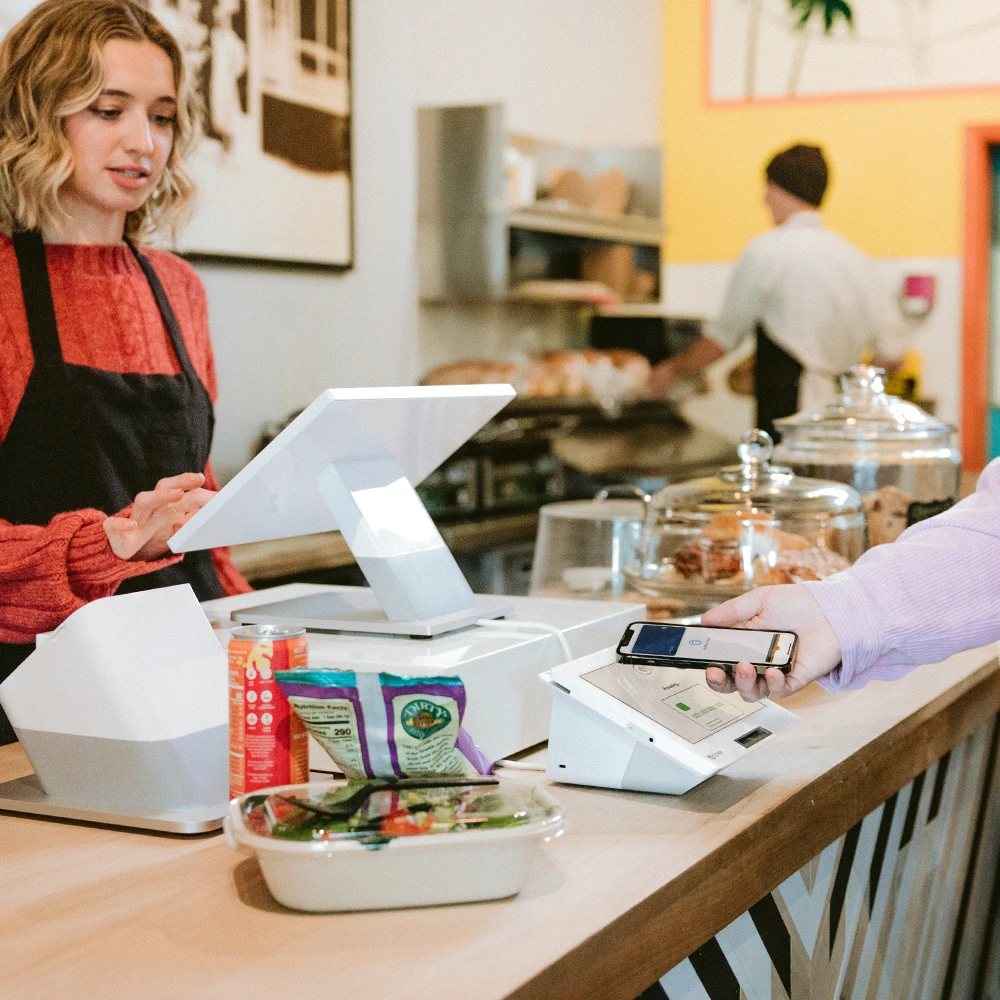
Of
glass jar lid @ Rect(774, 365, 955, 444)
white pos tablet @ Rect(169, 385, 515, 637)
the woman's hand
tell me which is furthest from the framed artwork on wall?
white pos tablet @ Rect(169, 385, 515, 637)

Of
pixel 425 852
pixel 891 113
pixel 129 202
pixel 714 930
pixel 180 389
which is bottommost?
pixel 714 930

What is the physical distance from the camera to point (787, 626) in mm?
1406

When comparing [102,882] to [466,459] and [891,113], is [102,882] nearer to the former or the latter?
[466,459]

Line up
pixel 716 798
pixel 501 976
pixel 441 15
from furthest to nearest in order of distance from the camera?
pixel 441 15 → pixel 716 798 → pixel 501 976

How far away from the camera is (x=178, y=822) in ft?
3.96

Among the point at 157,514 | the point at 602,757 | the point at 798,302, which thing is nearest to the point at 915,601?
the point at 602,757

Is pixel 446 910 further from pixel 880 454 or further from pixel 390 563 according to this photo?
pixel 880 454

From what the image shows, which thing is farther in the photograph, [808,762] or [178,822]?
[808,762]

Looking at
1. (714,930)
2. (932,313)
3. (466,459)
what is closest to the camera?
(714,930)

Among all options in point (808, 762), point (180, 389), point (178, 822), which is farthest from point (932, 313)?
point (178, 822)

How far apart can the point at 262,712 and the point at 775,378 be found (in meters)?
4.36

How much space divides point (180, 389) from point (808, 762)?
1229mm

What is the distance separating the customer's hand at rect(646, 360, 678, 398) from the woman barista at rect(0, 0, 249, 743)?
3.60 m

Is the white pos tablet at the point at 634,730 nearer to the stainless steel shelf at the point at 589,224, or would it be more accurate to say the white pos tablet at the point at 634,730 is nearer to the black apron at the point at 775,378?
the stainless steel shelf at the point at 589,224
